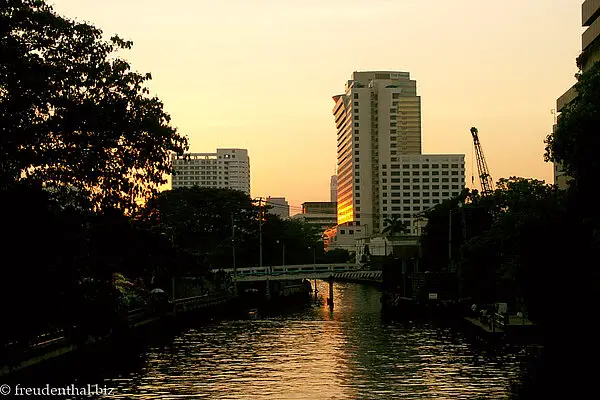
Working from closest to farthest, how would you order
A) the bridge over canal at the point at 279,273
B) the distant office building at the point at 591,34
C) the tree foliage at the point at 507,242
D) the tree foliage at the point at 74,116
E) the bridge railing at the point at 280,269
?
the tree foliage at the point at 74,116 → the tree foliage at the point at 507,242 → the distant office building at the point at 591,34 → the bridge over canal at the point at 279,273 → the bridge railing at the point at 280,269

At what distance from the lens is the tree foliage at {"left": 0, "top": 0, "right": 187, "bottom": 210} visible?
133 feet

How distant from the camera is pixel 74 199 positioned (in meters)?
44.5

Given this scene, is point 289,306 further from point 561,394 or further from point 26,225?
point 26,225

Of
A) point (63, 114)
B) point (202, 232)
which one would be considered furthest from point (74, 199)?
point (202, 232)

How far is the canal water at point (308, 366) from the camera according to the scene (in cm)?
4491

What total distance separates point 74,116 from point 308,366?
2111 cm

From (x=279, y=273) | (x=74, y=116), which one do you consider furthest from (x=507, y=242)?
(x=279, y=273)

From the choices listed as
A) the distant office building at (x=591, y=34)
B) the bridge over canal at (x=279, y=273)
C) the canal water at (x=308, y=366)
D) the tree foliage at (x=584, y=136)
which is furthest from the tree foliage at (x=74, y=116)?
the bridge over canal at (x=279, y=273)

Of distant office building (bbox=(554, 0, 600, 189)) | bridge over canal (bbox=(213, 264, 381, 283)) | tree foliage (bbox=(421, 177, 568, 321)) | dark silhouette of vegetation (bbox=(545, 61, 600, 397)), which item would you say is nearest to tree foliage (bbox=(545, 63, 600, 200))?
dark silhouette of vegetation (bbox=(545, 61, 600, 397))

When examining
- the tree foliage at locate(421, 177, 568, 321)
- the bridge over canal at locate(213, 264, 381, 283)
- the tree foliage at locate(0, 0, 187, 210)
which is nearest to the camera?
the tree foliage at locate(0, 0, 187, 210)

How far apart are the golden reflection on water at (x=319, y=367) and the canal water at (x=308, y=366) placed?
0.05 m

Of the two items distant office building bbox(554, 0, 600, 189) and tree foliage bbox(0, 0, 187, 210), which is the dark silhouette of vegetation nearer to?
tree foliage bbox(0, 0, 187, 210)

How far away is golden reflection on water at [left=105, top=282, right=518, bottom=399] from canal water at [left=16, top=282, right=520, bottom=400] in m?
0.05

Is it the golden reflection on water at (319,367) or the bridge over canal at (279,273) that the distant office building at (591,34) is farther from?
the bridge over canal at (279,273)
